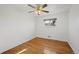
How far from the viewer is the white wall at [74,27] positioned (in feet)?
3.47

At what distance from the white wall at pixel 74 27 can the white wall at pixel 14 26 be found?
404 mm

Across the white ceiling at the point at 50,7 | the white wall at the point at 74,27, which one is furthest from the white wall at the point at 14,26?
the white wall at the point at 74,27

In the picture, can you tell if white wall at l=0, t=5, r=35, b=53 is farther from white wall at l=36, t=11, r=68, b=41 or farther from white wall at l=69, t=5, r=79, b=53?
white wall at l=69, t=5, r=79, b=53

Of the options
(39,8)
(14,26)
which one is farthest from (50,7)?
(14,26)

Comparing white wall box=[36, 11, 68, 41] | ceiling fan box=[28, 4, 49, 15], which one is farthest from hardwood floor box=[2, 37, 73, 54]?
ceiling fan box=[28, 4, 49, 15]

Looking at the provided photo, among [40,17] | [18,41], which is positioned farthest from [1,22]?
[40,17]

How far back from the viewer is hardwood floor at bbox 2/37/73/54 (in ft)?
3.57

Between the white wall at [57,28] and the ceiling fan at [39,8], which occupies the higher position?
the ceiling fan at [39,8]

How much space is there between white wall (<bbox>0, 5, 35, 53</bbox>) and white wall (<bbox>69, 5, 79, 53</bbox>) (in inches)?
15.9

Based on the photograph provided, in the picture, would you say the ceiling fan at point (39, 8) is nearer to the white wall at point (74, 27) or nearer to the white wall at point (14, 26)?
the white wall at point (14, 26)

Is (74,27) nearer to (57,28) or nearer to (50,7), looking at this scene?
(57,28)
